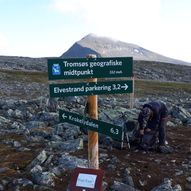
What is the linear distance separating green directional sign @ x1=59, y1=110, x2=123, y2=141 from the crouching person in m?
6.00

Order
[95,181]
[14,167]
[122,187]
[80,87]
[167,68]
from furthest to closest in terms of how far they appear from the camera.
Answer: [167,68] → [14,167] → [122,187] → [80,87] → [95,181]

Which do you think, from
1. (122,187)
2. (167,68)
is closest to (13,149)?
(122,187)

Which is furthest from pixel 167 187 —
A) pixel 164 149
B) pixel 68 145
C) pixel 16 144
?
pixel 16 144

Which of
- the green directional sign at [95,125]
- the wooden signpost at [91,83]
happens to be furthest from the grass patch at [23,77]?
the green directional sign at [95,125]

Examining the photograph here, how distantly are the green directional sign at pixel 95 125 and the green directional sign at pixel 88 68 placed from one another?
976mm

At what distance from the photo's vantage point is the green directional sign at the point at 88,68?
1211cm

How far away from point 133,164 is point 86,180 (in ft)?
18.3

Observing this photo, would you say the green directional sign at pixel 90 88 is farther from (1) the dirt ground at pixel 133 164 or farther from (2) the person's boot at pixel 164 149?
(2) the person's boot at pixel 164 149

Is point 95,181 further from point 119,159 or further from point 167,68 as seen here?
point 167,68

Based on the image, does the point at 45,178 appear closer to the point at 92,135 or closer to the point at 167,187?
the point at 92,135

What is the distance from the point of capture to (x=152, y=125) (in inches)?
738

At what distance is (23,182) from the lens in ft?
46.8

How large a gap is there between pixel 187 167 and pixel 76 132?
5140 mm

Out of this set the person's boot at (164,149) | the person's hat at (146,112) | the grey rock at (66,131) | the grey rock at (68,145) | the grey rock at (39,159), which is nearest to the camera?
the grey rock at (39,159)
